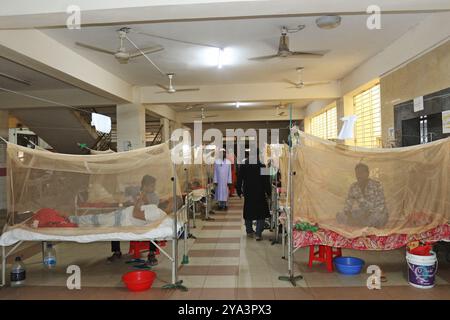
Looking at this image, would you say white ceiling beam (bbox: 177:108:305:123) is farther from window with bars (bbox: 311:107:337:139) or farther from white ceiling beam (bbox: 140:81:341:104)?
white ceiling beam (bbox: 140:81:341:104)

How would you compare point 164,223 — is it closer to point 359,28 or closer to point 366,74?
point 359,28

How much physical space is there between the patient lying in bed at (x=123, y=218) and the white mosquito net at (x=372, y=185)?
1656 mm

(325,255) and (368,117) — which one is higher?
(368,117)

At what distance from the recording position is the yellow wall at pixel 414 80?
4.28 m

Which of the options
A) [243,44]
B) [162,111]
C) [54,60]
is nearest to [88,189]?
[54,60]

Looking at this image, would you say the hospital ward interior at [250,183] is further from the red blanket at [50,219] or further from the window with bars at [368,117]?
the window with bars at [368,117]

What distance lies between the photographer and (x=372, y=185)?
13.0 ft

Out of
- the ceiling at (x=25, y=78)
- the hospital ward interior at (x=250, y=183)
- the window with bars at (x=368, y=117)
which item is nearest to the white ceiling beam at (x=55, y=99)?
the ceiling at (x=25, y=78)

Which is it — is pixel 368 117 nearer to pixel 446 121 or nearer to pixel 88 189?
pixel 446 121

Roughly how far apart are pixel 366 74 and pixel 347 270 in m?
3.88

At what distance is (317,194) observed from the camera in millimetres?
3973

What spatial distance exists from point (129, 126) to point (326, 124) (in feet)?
17.7
